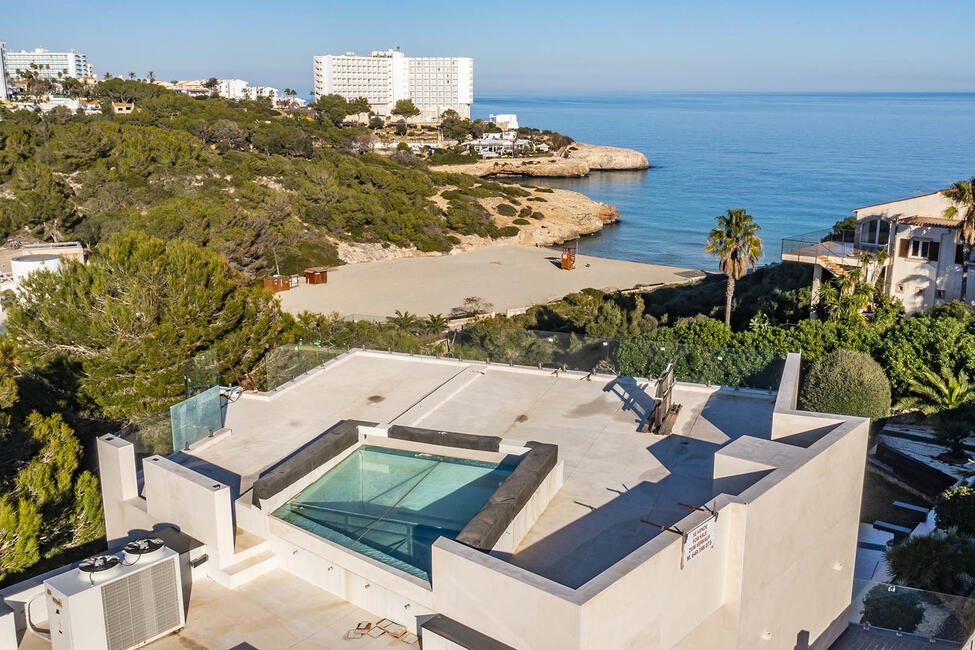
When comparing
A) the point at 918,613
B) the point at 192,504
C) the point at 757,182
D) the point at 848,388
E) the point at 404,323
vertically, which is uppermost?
the point at 757,182

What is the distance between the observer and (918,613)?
9.54 meters

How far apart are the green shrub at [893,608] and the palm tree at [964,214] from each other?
67.6 ft

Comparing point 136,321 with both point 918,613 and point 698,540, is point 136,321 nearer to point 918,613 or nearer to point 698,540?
point 698,540

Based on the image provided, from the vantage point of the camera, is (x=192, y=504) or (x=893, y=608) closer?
(x=192, y=504)

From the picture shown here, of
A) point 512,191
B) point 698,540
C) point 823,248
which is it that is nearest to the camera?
point 698,540

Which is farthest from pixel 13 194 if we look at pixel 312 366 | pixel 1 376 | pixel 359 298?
pixel 312 366

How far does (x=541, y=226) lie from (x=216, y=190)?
91.5 ft

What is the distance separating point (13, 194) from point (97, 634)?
1835 inches

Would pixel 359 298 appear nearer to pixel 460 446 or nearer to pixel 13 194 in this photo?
pixel 13 194

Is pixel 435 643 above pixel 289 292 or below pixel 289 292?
above

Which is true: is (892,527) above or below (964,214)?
below

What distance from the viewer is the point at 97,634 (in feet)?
23.7

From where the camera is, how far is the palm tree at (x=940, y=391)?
19531mm

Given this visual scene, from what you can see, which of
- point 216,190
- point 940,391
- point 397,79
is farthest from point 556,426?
point 397,79
